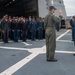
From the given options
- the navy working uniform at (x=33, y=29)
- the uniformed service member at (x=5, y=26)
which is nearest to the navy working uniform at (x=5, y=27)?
the uniformed service member at (x=5, y=26)

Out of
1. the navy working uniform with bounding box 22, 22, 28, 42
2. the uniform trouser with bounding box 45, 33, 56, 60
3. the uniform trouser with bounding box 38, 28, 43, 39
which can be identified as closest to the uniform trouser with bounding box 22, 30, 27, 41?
the navy working uniform with bounding box 22, 22, 28, 42

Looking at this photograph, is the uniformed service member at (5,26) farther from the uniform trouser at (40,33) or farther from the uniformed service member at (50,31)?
the uniformed service member at (50,31)

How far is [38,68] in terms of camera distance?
6637 millimetres

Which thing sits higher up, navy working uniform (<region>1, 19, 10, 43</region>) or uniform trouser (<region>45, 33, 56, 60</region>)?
navy working uniform (<region>1, 19, 10, 43</region>)

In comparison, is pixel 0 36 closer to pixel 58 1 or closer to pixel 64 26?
pixel 58 1

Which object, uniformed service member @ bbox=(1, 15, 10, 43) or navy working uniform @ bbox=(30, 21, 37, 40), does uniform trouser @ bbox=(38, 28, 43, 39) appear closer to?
navy working uniform @ bbox=(30, 21, 37, 40)

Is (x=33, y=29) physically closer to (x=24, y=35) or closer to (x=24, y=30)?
(x=24, y=30)

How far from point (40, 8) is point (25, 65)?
1341cm

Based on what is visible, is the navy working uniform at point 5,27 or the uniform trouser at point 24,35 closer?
the navy working uniform at point 5,27

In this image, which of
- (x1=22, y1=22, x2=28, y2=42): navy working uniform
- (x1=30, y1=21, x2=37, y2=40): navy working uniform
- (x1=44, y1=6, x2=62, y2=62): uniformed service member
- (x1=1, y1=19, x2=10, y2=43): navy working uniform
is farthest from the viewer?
(x1=30, y1=21, x2=37, y2=40): navy working uniform

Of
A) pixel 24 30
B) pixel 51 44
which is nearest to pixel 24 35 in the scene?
pixel 24 30

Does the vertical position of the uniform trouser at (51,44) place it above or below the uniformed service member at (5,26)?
below

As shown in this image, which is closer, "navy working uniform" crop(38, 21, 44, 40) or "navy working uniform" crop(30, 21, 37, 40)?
"navy working uniform" crop(30, 21, 37, 40)

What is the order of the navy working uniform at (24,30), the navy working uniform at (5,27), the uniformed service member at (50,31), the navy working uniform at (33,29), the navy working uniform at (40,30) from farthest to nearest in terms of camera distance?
the navy working uniform at (40,30) → the navy working uniform at (33,29) → the navy working uniform at (24,30) → the navy working uniform at (5,27) → the uniformed service member at (50,31)
